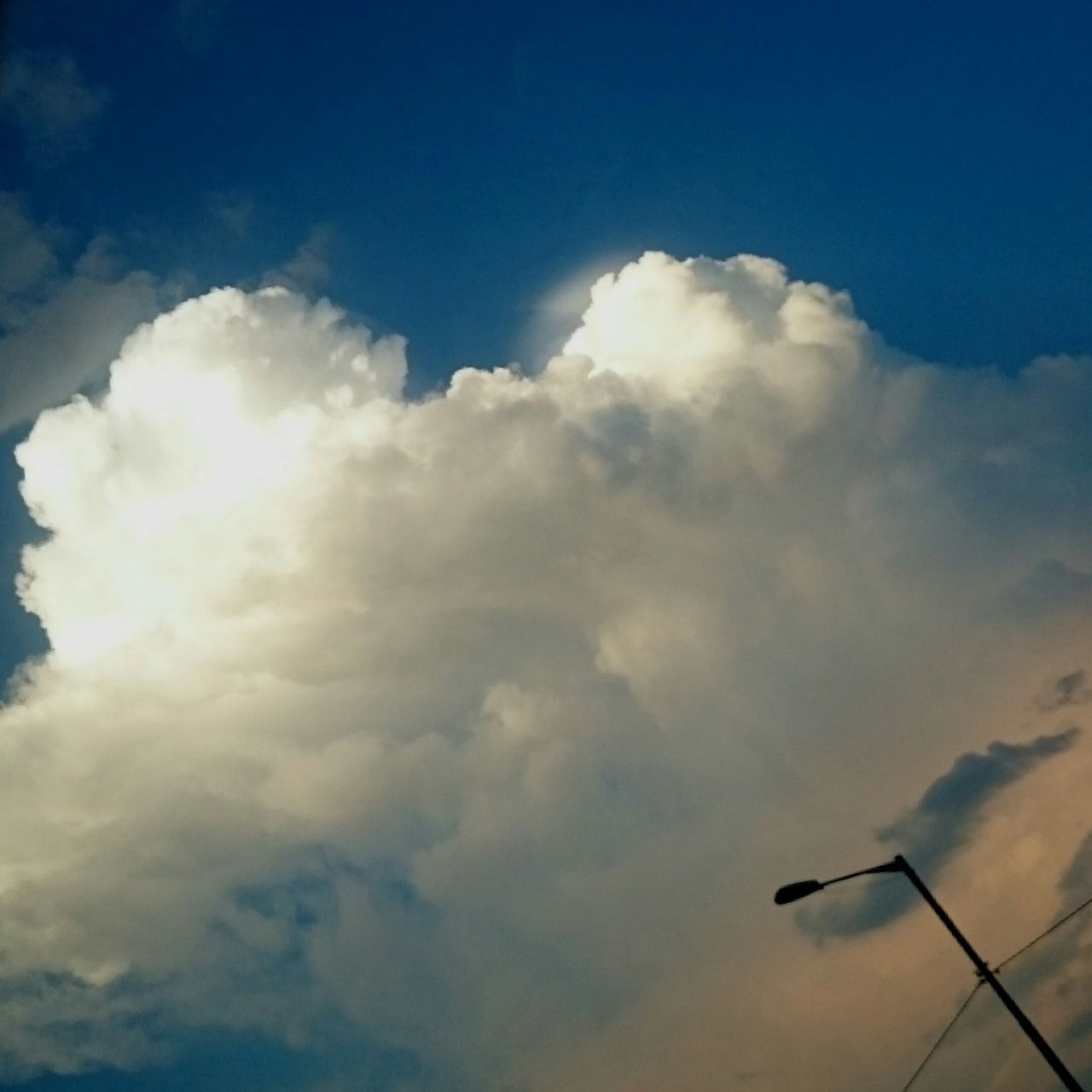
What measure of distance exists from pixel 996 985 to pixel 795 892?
3.54m

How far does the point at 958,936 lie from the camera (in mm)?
14383

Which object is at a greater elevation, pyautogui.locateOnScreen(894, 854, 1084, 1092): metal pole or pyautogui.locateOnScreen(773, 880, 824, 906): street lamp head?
pyautogui.locateOnScreen(773, 880, 824, 906): street lamp head

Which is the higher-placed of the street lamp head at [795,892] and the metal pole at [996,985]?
the street lamp head at [795,892]

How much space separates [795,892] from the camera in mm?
15758

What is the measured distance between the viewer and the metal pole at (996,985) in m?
12.8

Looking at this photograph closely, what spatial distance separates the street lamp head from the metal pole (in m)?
1.68

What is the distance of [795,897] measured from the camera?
1573 cm

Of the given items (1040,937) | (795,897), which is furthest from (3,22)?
(1040,937)

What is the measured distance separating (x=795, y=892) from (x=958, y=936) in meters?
2.86

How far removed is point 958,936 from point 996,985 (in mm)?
910

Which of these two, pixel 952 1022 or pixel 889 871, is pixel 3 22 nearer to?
pixel 889 871

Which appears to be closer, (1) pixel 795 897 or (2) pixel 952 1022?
(1) pixel 795 897

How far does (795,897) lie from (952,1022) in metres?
8.40

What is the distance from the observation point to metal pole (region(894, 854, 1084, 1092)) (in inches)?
502
